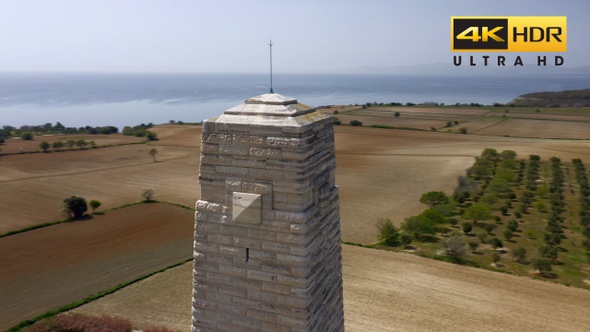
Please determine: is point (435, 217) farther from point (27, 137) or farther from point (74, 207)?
point (27, 137)

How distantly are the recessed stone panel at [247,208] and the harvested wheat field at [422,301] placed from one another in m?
14.0

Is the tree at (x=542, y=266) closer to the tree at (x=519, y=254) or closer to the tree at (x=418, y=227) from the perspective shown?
the tree at (x=519, y=254)

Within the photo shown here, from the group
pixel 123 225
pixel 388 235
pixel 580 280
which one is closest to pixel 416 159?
pixel 388 235

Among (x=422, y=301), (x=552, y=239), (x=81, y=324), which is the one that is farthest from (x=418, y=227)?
(x=81, y=324)

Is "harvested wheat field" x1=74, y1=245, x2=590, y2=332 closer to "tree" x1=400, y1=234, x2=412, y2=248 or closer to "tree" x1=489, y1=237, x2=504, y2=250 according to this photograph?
"tree" x1=400, y1=234, x2=412, y2=248

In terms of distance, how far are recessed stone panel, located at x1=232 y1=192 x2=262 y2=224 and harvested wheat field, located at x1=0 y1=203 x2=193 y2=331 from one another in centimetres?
1895

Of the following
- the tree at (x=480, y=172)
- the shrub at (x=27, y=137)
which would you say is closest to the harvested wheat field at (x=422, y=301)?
the tree at (x=480, y=172)

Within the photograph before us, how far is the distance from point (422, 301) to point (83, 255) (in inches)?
859

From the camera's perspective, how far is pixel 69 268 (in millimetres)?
26625

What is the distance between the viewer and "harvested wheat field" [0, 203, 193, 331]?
23.1 m

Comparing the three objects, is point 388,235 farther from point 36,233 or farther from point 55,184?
point 55,184

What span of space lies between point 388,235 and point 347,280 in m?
7.67

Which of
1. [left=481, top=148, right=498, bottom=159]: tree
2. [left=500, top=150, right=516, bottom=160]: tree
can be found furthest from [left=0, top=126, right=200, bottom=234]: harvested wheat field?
[left=500, top=150, right=516, bottom=160]: tree

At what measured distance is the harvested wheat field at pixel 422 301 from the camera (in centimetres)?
2003
